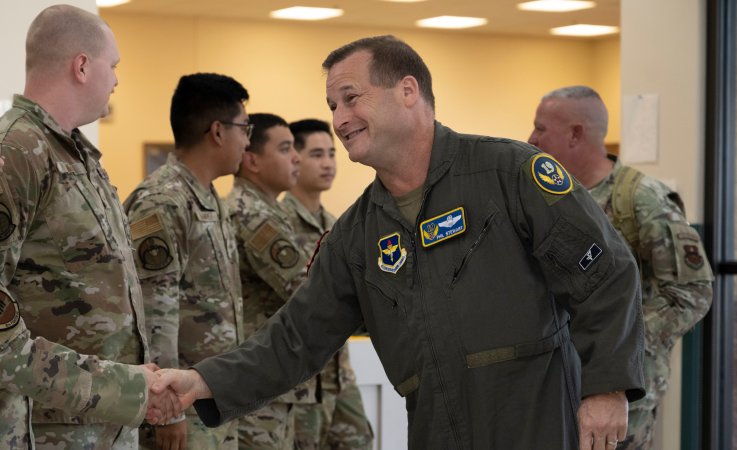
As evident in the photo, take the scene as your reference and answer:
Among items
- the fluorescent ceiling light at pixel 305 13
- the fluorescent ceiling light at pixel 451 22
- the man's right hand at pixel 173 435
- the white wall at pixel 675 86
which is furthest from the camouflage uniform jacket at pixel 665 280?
the fluorescent ceiling light at pixel 451 22

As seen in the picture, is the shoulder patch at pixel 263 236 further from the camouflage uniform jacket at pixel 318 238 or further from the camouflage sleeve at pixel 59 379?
the camouflage sleeve at pixel 59 379

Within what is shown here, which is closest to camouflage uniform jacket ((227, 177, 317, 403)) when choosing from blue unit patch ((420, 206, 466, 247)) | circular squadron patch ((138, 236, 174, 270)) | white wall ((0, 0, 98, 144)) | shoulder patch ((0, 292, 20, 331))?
circular squadron patch ((138, 236, 174, 270))

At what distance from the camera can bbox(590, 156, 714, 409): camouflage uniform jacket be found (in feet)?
12.9

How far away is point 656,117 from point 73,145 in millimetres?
3281

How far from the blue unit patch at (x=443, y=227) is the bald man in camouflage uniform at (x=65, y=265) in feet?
2.48

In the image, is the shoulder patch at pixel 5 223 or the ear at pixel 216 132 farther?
the ear at pixel 216 132

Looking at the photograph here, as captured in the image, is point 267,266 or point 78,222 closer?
point 78,222

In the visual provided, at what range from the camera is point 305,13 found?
10.1 metres

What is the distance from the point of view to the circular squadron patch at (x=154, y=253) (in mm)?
3584

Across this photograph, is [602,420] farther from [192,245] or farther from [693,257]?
[192,245]

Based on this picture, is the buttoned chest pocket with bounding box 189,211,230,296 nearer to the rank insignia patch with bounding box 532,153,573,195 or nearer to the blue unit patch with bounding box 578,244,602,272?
the rank insignia patch with bounding box 532,153,573,195

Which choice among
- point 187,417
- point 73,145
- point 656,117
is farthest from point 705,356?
point 73,145

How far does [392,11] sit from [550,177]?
775cm

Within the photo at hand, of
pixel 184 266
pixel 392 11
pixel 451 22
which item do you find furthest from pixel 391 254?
pixel 451 22
